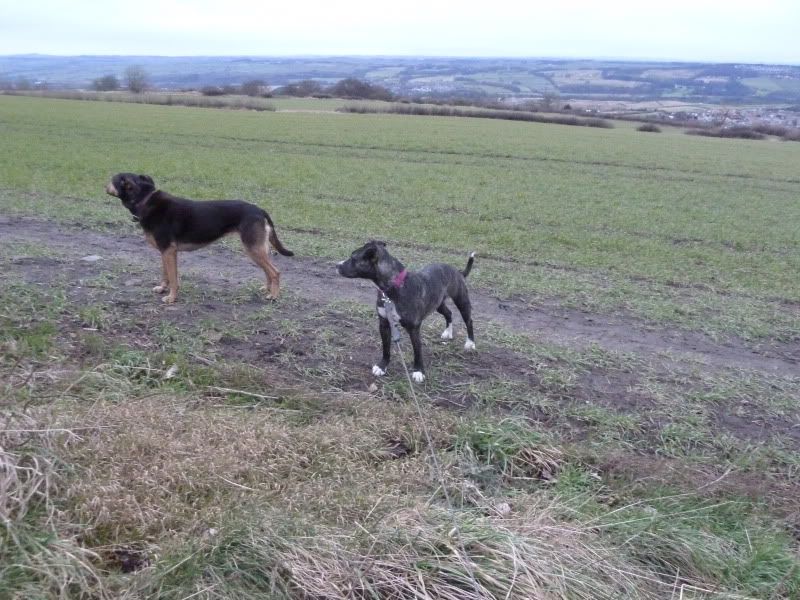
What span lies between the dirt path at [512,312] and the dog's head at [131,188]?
4.55 ft

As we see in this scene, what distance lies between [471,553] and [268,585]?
0.94m

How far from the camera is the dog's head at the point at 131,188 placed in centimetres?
745

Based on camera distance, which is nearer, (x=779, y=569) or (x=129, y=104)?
(x=779, y=569)

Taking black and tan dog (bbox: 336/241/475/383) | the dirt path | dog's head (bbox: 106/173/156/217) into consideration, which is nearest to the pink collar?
black and tan dog (bbox: 336/241/475/383)

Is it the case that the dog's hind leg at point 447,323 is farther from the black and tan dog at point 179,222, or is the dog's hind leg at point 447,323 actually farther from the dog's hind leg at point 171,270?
the dog's hind leg at point 171,270

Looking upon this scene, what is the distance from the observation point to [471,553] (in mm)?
3395

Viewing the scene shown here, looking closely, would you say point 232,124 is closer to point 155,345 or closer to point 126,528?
point 155,345

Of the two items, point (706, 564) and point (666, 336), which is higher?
point (706, 564)

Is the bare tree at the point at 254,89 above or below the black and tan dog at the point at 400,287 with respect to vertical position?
below

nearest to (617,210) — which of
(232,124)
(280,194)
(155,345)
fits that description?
(280,194)

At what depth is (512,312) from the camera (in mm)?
8320

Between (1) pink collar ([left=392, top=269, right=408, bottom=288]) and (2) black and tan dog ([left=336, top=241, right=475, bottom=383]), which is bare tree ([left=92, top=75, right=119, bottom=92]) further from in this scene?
(1) pink collar ([left=392, top=269, right=408, bottom=288])

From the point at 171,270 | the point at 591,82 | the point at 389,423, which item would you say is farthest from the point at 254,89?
the point at 389,423

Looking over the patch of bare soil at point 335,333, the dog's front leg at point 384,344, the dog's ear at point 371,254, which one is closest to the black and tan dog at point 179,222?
the patch of bare soil at point 335,333
